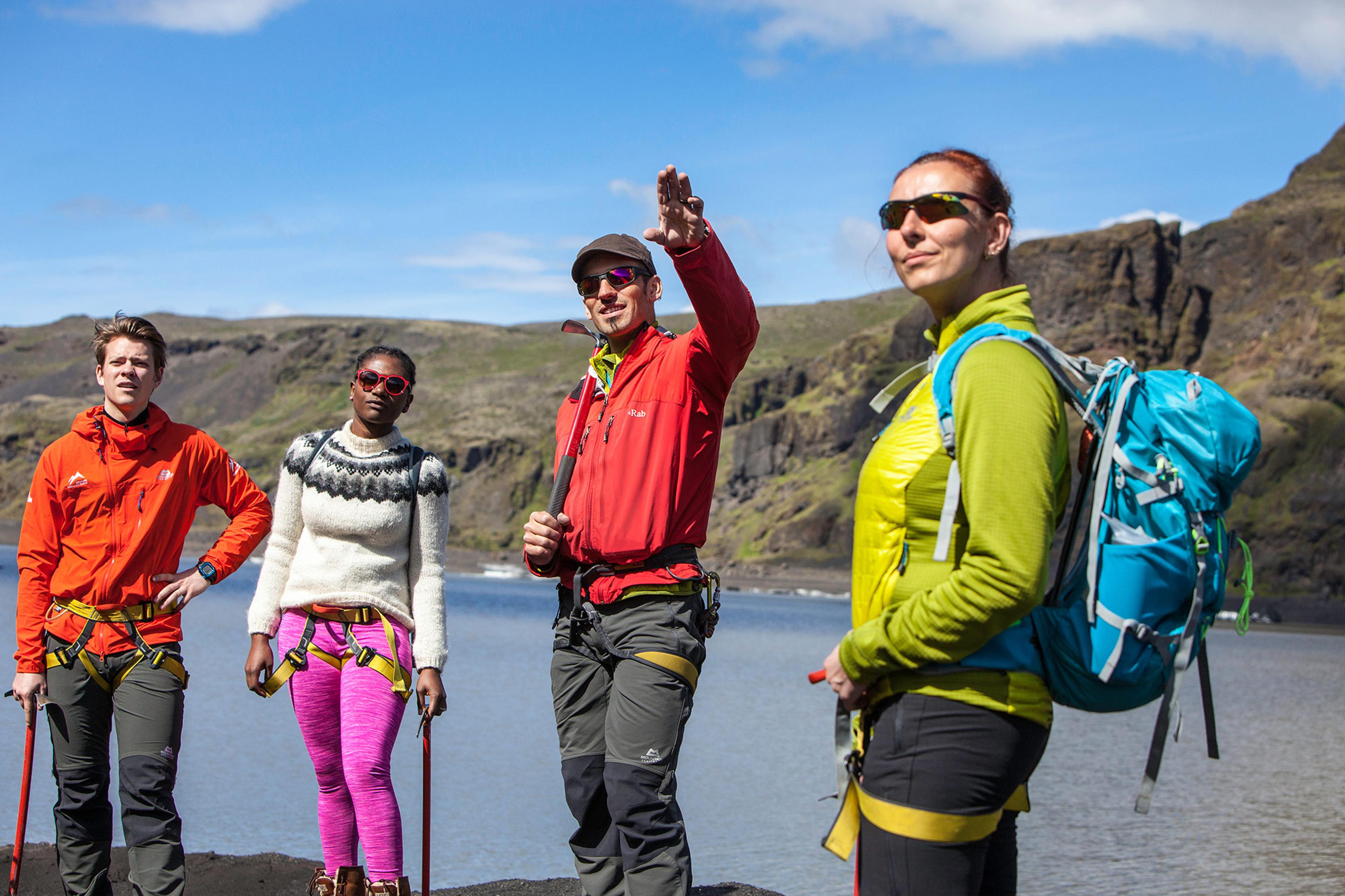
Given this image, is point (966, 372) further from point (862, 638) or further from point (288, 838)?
point (288, 838)

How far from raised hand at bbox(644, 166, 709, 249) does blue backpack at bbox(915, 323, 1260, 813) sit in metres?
1.34

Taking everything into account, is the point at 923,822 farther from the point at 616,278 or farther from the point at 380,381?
the point at 380,381

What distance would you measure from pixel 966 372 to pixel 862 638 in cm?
56

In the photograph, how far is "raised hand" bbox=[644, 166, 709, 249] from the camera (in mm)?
3531

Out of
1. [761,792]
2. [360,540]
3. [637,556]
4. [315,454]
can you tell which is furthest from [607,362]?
[761,792]

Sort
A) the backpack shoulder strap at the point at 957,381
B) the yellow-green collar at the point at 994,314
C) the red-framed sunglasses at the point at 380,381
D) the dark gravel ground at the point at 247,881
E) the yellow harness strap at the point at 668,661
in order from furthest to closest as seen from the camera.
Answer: the dark gravel ground at the point at 247,881 < the red-framed sunglasses at the point at 380,381 < the yellow harness strap at the point at 668,661 < the yellow-green collar at the point at 994,314 < the backpack shoulder strap at the point at 957,381

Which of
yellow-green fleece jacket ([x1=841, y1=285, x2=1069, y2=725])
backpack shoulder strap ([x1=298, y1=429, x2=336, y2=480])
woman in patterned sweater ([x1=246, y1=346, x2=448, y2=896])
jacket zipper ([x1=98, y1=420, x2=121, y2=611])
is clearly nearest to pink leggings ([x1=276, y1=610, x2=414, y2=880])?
woman in patterned sweater ([x1=246, y1=346, x2=448, y2=896])

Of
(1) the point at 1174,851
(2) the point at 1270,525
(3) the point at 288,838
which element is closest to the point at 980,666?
(3) the point at 288,838

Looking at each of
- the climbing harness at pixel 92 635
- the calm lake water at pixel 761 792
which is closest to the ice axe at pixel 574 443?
the climbing harness at pixel 92 635

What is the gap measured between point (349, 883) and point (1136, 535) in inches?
138

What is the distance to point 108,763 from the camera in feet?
15.1

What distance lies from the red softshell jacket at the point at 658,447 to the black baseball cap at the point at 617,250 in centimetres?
30

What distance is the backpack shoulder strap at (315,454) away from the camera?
498 cm

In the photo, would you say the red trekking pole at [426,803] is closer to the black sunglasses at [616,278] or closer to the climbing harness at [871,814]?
the black sunglasses at [616,278]
